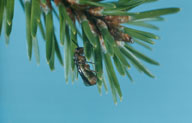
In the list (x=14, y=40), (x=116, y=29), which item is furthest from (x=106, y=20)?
(x=14, y=40)

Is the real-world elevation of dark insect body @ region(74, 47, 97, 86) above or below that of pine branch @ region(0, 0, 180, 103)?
below

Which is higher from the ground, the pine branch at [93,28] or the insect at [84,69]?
the pine branch at [93,28]

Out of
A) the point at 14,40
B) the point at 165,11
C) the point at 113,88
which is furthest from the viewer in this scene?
the point at 14,40

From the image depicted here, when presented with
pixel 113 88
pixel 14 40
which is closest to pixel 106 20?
pixel 113 88

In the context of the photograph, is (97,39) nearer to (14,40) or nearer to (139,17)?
(139,17)

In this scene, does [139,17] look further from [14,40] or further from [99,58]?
[14,40]

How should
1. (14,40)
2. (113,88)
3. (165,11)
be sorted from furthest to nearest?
(14,40) < (113,88) < (165,11)

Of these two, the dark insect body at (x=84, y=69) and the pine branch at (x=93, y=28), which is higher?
the pine branch at (x=93, y=28)

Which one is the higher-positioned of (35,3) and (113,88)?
(35,3)

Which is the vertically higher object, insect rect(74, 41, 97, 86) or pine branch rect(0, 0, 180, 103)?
pine branch rect(0, 0, 180, 103)

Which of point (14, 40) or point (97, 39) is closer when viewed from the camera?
point (97, 39)
